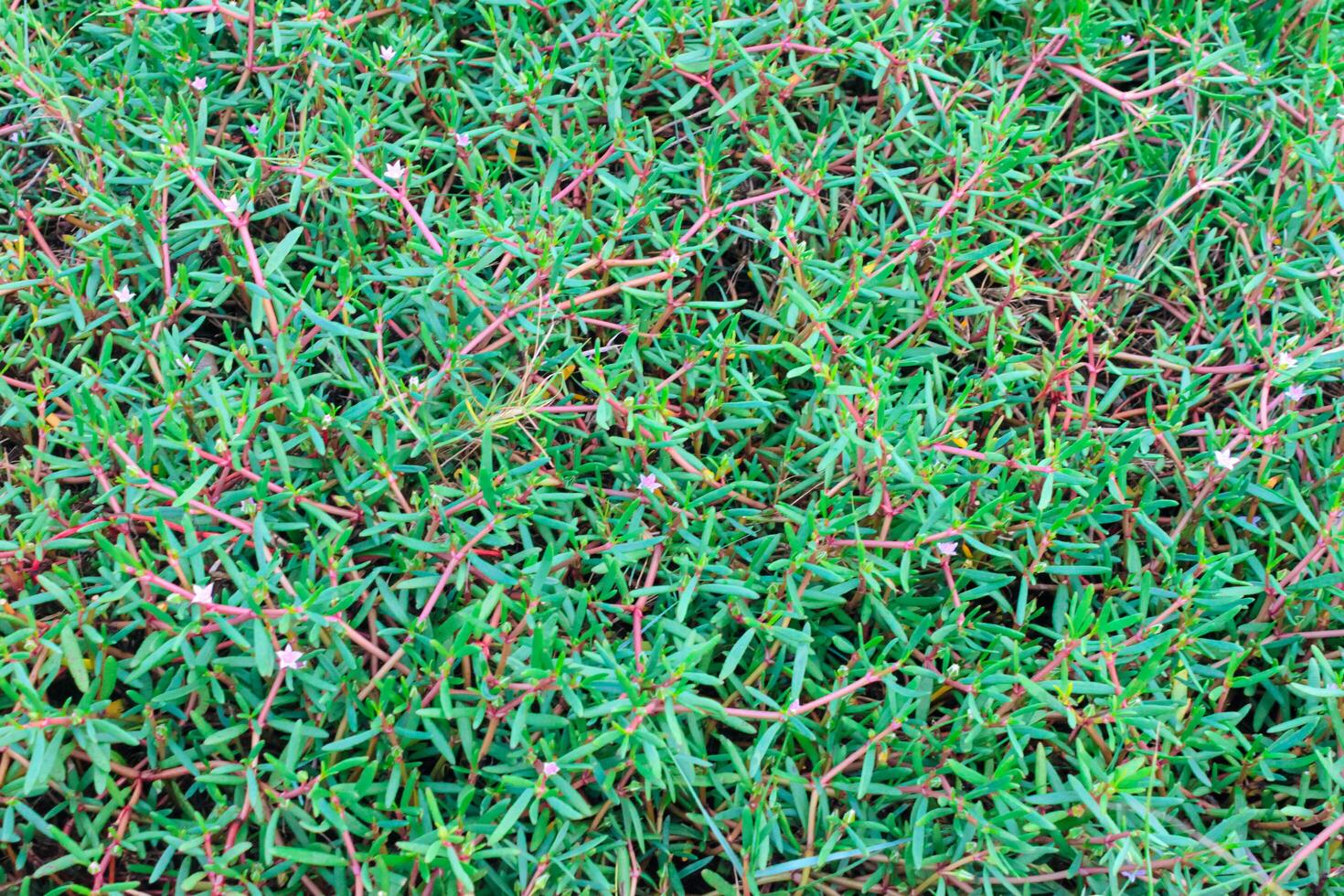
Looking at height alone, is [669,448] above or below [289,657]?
above

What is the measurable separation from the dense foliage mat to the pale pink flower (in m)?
0.01

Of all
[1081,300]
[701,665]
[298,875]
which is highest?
[1081,300]

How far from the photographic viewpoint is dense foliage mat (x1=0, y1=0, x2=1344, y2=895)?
1.99 meters

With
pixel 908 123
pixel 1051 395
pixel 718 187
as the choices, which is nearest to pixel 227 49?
pixel 718 187

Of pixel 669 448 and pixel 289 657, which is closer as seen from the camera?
pixel 289 657

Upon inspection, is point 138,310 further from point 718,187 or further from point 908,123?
point 908,123

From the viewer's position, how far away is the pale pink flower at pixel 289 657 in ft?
6.33

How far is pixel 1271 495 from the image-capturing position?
2309mm

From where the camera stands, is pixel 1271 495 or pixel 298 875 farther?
pixel 1271 495

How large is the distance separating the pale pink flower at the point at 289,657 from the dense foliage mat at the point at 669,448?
1 cm

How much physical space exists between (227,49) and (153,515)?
4.42 ft

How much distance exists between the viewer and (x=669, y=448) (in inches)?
88.4

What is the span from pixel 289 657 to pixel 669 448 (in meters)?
0.80

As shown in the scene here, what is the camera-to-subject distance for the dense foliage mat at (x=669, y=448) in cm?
199
